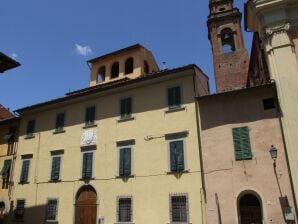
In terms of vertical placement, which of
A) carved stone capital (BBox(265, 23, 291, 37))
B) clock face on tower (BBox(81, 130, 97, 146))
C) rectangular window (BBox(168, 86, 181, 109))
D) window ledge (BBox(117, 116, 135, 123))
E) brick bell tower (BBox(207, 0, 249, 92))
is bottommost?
clock face on tower (BBox(81, 130, 97, 146))

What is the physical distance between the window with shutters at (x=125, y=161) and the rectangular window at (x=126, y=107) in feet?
6.61

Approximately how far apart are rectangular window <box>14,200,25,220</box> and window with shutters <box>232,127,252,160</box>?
48.9ft

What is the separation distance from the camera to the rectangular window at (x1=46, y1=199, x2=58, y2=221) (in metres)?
18.8

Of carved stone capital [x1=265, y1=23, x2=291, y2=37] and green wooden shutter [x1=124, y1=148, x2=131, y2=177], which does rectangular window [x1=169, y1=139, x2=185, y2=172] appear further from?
carved stone capital [x1=265, y1=23, x2=291, y2=37]

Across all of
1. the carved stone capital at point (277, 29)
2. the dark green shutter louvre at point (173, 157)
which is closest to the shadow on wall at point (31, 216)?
the dark green shutter louvre at point (173, 157)

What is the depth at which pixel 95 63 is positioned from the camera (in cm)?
2733

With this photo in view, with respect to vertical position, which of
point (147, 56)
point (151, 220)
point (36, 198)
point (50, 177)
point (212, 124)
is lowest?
point (151, 220)

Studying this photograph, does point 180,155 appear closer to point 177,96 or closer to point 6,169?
point 177,96

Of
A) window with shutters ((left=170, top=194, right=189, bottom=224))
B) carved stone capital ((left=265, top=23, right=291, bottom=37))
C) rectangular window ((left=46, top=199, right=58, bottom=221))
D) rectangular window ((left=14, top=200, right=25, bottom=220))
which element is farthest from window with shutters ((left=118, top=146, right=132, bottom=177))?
carved stone capital ((left=265, top=23, right=291, bottom=37))

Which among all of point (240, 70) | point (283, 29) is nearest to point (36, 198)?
point (283, 29)

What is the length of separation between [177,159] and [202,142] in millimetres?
1630

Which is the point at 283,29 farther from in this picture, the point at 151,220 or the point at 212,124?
the point at 151,220

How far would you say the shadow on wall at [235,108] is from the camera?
48.4 feet

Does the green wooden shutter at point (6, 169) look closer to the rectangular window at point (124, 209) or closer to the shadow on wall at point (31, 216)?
the shadow on wall at point (31, 216)
